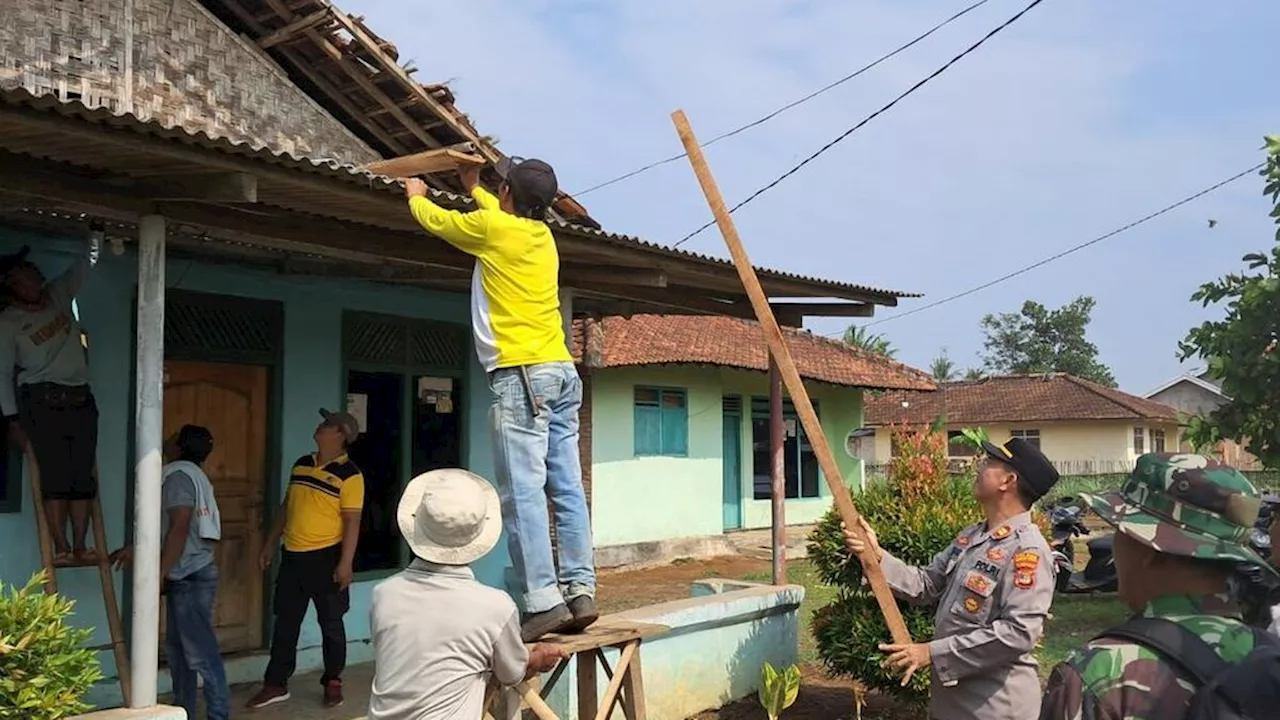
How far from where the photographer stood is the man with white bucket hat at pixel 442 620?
10.2 ft

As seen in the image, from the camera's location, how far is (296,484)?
20.6 feet

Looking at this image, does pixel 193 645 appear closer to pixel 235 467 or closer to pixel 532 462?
pixel 235 467

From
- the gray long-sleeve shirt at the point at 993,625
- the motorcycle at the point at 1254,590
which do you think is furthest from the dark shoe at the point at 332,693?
the motorcycle at the point at 1254,590

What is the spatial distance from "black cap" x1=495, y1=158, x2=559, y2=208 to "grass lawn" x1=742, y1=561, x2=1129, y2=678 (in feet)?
15.4

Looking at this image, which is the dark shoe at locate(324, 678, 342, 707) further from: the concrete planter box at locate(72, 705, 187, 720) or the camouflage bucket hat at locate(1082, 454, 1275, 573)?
the camouflage bucket hat at locate(1082, 454, 1275, 573)

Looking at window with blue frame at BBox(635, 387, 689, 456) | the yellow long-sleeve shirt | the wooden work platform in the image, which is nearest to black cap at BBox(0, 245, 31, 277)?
the yellow long-sleeve shirt

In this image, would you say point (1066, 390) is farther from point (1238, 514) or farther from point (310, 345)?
→ point (1238, 514)

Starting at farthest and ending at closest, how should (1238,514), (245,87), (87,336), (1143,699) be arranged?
1. (245,87)
2. (87,336)
3. (1238,514)
4. (1143,699)

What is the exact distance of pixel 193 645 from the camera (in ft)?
17.5

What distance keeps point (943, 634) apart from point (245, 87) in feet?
22.3

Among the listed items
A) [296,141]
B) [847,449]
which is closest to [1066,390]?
[847,449]

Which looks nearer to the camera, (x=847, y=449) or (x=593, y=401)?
(x=593, y=401)

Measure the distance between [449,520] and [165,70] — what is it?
6117 millimetres

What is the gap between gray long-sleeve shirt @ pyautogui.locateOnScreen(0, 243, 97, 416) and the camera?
17.7 feet
